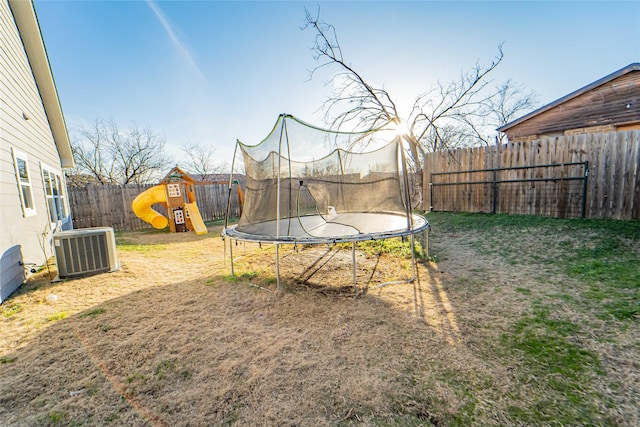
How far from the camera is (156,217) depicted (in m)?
8.47

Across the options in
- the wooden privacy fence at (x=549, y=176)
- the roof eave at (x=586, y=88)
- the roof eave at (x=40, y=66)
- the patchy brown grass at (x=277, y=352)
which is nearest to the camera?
the patchy brown grass at (x=277, y=352)

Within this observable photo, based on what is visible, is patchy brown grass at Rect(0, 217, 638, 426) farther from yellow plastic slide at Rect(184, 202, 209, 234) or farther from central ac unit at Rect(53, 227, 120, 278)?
yellow plastic slide at Rect(184, 202, 209, 234)

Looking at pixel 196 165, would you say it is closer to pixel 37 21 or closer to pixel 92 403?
pixel 37 21

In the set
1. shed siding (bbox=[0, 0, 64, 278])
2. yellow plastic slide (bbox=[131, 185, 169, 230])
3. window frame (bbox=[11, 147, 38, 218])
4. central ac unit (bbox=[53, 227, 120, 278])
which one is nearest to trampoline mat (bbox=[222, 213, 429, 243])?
central ac unit (bbox=[53, 227, 120, 278])

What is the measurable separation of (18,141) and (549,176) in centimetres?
998

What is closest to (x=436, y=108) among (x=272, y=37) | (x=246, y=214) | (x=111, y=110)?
(x=272, y=37)

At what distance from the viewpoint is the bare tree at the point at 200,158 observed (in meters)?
23.6

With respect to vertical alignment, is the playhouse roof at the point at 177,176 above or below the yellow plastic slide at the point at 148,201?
above

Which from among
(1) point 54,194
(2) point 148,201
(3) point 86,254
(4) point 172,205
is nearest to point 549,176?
(3) point 86,254

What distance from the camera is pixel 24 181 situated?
13.0 feet

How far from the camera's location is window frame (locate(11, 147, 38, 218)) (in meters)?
3.63

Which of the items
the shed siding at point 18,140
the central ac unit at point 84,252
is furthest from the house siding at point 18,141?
the central ac unit at point 84,252

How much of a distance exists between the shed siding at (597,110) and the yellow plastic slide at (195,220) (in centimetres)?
1160

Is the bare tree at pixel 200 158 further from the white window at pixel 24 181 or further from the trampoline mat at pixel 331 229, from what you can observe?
the trampoline mat at pixel 331 229
